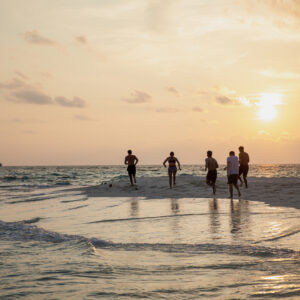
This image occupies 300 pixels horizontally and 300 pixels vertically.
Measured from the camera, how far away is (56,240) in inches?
337

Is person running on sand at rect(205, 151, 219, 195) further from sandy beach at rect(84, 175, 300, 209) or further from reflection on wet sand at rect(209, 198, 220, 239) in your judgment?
reflection on wet sand at rect(209, 198, 220, 239)

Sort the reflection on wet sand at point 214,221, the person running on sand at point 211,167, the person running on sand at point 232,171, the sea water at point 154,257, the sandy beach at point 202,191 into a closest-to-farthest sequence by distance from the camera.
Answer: the sea water at point 154,257 → the reflection on wet sand at point 214,221 → the sandy beach at point 202,191 → the person running on sand at point 232,171 → the person running on sand at point 211,167

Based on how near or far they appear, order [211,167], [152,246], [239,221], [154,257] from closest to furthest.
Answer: [154,257] < [152,246] < [239,221] < [211,167]

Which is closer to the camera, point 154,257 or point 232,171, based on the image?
point 154,257

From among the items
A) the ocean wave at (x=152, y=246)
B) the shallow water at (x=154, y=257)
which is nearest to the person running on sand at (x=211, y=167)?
the shallow water at (x=154, y=257)

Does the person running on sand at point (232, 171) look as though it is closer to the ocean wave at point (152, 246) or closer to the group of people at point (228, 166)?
the group of people at point (228, 166)

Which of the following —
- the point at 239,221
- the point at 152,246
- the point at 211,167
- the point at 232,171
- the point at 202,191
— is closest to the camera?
the point at 152,246

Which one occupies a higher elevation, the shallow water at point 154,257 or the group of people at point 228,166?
the group of people at point 228,166

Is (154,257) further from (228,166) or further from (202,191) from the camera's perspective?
(202,191)

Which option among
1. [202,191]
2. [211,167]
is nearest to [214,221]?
[211,167]

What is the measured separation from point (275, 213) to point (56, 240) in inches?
267

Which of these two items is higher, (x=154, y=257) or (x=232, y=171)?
(x=232, y=171)

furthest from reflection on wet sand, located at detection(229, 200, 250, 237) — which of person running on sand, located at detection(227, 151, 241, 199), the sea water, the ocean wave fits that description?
person running on sand, located at detection(227, 151, 241, 199)

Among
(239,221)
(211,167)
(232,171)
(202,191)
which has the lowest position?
(202,191)
